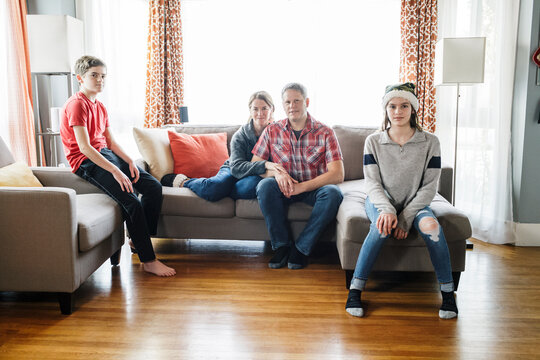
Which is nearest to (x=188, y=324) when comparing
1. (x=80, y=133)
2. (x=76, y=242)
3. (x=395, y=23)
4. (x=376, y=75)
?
(x=76, y=242)

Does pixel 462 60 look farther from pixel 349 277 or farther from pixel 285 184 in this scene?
pixel 349 277

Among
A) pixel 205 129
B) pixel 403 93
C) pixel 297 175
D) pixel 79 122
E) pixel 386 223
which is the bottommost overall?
pixel 386 223

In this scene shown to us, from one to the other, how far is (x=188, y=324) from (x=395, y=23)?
12.0ft

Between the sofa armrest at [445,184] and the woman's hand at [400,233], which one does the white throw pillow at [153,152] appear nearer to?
the woman's hand at [400,233]

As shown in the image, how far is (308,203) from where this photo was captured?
277cm

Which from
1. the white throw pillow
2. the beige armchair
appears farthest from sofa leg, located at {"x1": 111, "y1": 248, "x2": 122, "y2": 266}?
the white throw pillow

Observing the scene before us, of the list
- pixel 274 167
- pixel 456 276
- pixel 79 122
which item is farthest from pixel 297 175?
pixel 79 122

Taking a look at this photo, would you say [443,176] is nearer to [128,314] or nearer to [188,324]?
[188,324]

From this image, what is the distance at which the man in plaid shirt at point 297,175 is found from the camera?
2651 mm

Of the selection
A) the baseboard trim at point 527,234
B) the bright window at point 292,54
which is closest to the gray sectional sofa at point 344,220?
the baseboard trim at point 527,234

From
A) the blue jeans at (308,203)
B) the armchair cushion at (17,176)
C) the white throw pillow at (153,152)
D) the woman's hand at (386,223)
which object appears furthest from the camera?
the white throw pillow at (153,152)

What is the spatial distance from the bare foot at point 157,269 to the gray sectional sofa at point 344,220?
319 mm

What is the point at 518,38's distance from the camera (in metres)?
3.20

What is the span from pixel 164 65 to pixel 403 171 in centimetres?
302
